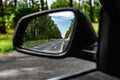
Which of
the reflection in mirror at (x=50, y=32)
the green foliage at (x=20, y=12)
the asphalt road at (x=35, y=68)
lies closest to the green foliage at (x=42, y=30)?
the reflection in mirror at (x=50, y=32)

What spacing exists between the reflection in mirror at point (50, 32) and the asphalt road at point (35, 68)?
22.5 feet

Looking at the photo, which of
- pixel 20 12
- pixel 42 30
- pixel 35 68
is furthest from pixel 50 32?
pixel 20 12

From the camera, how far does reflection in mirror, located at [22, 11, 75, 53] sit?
5.97 feet

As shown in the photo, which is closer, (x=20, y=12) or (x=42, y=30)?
(x=42, y=30)

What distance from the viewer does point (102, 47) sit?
4.40 feet

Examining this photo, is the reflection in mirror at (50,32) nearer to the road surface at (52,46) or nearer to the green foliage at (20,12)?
the road surface at (52,46)

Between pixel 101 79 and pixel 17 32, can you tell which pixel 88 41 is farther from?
pixel 17 32

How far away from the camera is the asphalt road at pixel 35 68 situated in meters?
9.66

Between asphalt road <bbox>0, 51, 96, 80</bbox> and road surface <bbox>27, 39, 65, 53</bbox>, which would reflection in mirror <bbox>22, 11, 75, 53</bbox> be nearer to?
road surface <bbox>27, 39, 65, 53</bbox>

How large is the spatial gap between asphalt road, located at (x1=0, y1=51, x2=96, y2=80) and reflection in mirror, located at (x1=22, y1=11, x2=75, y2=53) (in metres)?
6.84

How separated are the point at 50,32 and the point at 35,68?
8729 mm

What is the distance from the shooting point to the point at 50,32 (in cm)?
211

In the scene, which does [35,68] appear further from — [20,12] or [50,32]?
[20,12]

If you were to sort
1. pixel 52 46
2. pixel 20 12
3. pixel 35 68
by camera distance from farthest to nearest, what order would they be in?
pixel 20 12 < pixel 35 68 < pixel 52 46
